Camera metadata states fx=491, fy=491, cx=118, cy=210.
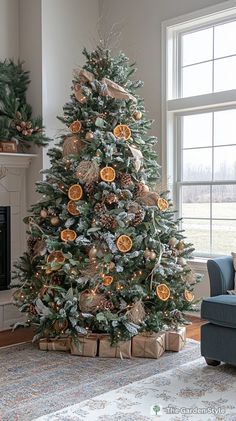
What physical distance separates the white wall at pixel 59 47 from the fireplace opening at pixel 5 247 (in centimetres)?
67

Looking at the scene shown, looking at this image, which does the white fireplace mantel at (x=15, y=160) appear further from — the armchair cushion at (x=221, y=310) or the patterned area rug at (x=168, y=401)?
the patterned area rug at (x=168, y=401)

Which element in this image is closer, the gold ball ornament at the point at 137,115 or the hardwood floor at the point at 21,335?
the gold ball ornament at the point at 137,115

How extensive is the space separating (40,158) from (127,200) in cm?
164

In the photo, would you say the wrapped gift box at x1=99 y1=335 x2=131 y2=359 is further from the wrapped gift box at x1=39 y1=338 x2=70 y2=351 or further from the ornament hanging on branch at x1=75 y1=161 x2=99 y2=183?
the ornament hanging on branch at x1=75 y1=161 x2=99 y2=183

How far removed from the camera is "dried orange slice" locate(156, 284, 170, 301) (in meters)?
3.74

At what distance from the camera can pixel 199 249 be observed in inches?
202

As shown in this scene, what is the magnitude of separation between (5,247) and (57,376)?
6.85ft

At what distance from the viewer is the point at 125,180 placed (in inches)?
152

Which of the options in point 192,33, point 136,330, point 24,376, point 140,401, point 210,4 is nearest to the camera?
point 140,401

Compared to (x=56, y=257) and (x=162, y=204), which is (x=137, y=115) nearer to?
(x=162, y=204)

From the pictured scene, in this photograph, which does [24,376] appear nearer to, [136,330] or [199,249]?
[136,330]

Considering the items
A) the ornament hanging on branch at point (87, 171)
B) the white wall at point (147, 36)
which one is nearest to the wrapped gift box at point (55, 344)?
the ornament hanging on branch at point (87, 171)

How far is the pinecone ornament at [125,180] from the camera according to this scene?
3.87 meters

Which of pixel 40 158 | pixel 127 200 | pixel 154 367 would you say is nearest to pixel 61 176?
pixel 127 200
